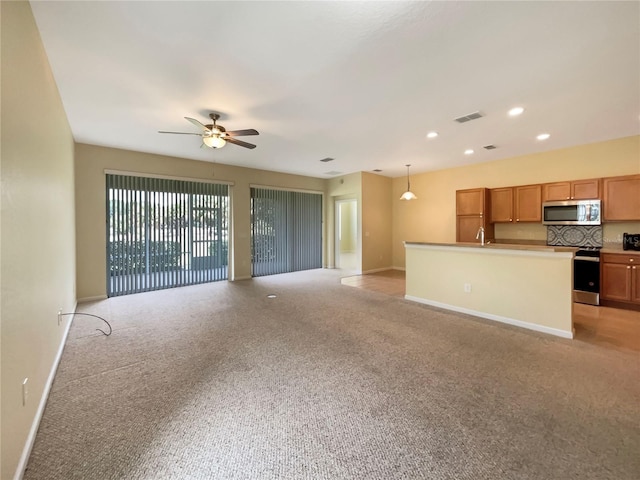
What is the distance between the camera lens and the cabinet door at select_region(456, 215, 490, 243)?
20.6 feet

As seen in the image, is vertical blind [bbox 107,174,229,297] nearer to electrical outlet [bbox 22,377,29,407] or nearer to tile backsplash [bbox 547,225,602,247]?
electrical outlet [bbox 22,377,29,407]

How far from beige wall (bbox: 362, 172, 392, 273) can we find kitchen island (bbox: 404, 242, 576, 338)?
111 inches

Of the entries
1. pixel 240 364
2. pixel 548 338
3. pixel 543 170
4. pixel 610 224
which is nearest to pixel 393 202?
pixel 543 170

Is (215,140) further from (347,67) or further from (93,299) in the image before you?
(93,299)

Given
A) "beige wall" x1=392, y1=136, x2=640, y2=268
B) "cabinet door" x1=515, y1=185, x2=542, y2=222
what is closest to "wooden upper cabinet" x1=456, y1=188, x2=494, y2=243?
"beige wall" x1=392, y1=136, x2=640, y2=268

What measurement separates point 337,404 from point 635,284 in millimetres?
5372

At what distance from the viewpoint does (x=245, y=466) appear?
1.56 meters

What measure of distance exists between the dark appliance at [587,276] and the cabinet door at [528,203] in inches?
42.1

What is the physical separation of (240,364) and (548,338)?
358cm

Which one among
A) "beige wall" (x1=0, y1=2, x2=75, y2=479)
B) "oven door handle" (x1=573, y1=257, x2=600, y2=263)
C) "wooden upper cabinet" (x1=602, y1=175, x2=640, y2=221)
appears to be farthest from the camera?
"oven door handle" (x1=573, y1=257, x2=600, y2=263)

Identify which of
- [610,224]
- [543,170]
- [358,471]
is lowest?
[358,471]

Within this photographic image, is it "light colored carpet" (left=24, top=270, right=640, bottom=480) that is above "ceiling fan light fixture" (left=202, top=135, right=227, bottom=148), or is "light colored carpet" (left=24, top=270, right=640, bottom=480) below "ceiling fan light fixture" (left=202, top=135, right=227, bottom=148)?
below

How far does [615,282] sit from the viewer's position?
177 inches

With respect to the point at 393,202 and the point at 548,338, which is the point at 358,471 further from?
the point at 393,202
